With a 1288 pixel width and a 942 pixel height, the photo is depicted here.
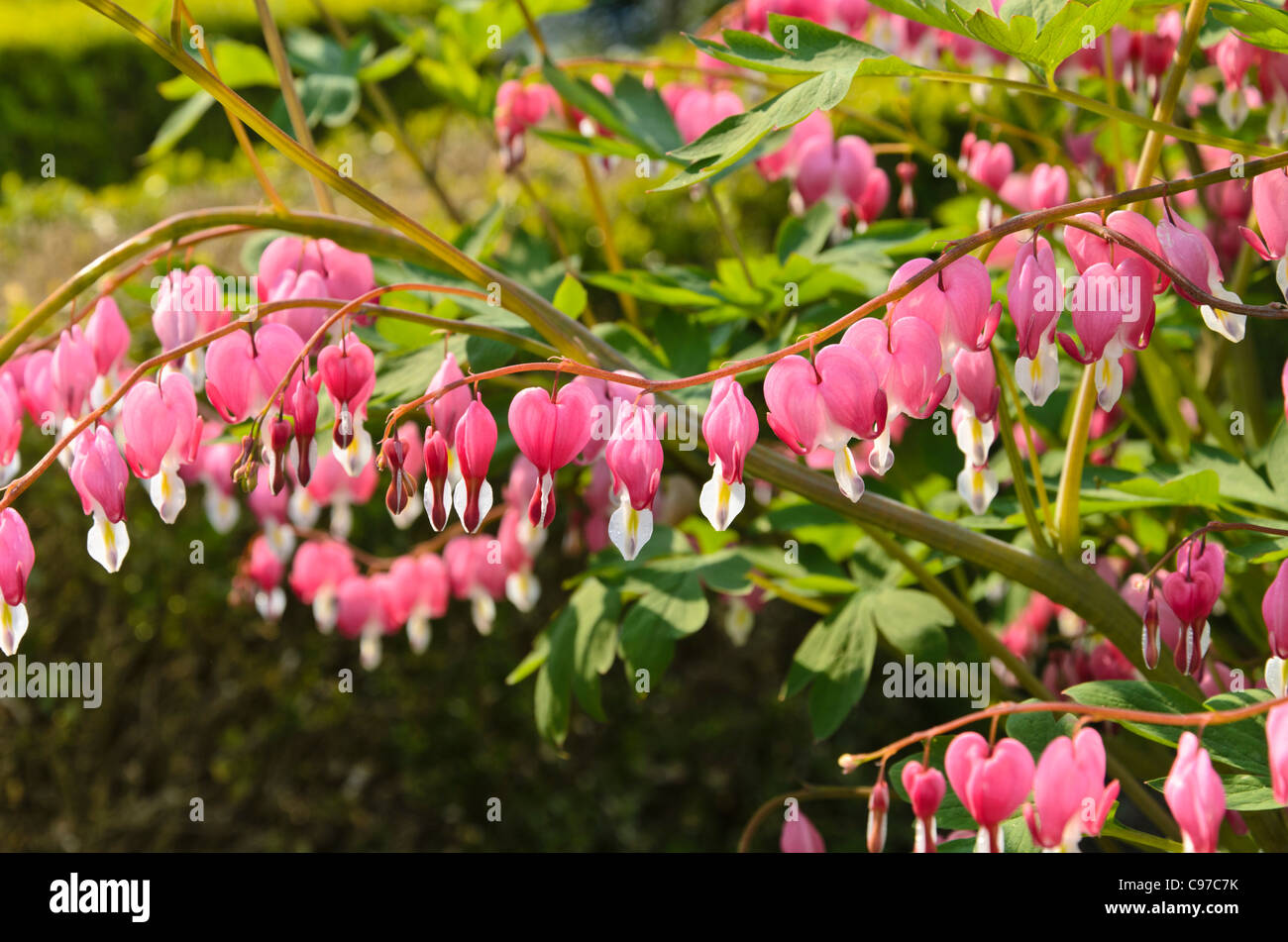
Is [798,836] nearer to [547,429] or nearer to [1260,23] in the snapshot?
Result: [547,429]

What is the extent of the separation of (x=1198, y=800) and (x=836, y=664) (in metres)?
0.70

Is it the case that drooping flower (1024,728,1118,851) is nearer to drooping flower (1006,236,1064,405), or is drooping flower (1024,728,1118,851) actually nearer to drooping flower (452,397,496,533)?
drooping flower (1006,236,1064,405)

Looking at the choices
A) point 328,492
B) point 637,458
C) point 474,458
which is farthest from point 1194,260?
point 328,492

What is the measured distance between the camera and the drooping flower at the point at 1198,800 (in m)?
0.78

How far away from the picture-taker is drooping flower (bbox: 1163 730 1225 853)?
0.78 m

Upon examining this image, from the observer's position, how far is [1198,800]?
781mm

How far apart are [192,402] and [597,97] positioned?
865 millimetres

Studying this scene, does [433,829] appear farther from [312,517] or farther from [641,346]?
[641,346]

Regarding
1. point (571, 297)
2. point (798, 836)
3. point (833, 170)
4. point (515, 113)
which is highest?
point (515, 113)

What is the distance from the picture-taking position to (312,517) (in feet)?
6.20

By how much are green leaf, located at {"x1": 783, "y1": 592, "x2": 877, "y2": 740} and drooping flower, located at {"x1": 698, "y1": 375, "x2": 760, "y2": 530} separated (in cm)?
57

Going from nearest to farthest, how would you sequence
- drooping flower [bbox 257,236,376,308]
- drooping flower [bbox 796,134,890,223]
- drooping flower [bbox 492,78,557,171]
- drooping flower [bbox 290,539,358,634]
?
drooping flower [bbox 257,236,376,308] → drooping flower [bbox 796,134,890,223] → drooping flower [bbox 492,78,557,171] → drooping flower [bbox 290,539,358,634]

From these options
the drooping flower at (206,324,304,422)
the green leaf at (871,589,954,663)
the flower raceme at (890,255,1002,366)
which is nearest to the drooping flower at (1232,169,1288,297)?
the flower raceme at (890,255,1002,366)
